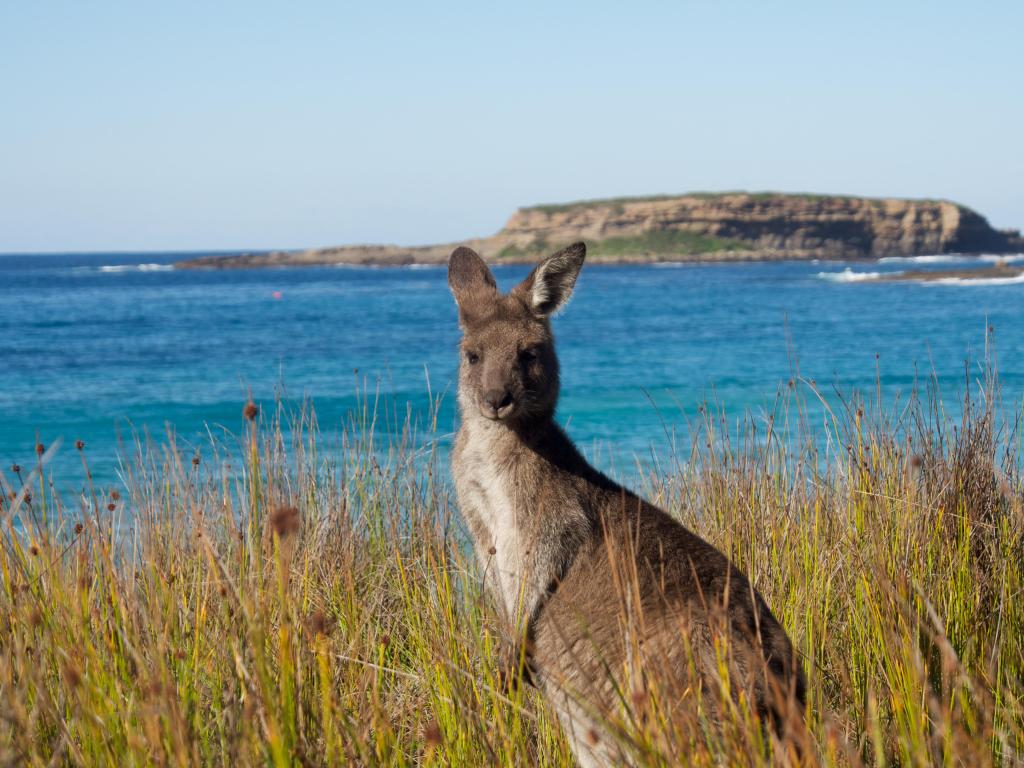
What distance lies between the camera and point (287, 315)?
176 ft

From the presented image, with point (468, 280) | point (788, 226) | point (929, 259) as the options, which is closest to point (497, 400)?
point (468, 280)

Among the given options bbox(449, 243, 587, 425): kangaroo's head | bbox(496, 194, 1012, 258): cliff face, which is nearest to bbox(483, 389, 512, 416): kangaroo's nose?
bbox(449, 243, 587, 425): kangaroo's head

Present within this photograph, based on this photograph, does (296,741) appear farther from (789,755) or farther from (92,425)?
(92,425)

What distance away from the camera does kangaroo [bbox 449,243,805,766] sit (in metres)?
3.07

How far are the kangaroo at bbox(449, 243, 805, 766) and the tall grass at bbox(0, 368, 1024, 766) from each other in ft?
0.62

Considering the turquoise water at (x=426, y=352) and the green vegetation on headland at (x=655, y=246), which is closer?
the turquoise water at (x=426, y=352)

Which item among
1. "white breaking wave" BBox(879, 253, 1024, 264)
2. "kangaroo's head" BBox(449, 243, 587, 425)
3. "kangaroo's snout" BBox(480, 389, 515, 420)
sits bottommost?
"kangaroo's snout" BBox(480, 389, 515, 420)

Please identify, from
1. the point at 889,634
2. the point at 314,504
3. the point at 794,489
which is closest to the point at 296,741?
the point at 889,634

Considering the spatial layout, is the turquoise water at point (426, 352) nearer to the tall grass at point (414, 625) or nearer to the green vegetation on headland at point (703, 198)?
the tall grass at point (414, 625)

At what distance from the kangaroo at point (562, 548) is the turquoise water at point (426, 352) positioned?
4.04 ft

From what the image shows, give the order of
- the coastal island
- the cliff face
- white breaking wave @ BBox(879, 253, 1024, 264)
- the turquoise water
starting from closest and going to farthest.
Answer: the turquoise water → white breaking wave @ BBox(879, 253, 1024, 264) → the coastal island → the cliff face

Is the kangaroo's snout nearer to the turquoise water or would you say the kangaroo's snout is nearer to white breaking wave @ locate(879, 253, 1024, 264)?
the turquoise water

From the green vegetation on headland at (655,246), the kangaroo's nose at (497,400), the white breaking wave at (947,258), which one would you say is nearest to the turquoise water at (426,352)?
the kangaroo's nose at (497,400)

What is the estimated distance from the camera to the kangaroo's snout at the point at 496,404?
375 centimetres
